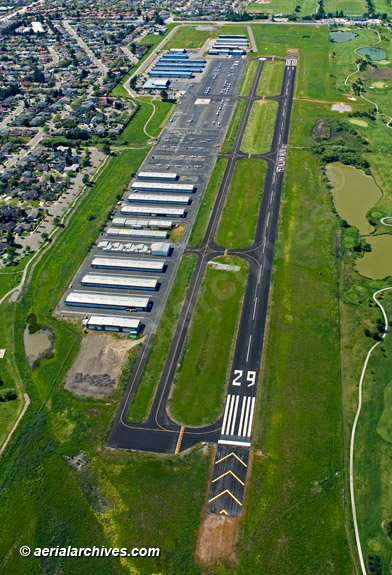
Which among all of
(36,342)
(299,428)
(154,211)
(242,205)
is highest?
(154,211)

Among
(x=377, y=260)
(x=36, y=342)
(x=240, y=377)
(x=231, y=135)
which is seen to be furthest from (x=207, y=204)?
(x=36, y=342)

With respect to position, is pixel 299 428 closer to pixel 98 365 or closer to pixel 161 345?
pixel 161 345

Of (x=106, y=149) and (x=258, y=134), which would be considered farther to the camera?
(x=258, y=134)

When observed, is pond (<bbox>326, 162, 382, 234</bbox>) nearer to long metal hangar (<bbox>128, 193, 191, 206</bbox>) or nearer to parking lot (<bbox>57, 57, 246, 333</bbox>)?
parking lot (<bbox>57, 57, 246, 333</bbox>)

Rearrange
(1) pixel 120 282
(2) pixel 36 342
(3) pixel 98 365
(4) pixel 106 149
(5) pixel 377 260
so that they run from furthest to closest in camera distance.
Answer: (4) pixel 106 149, (5) pixel 377 260, (1) pixel 120 282, (2) pixel 36 342, (3) pixel 98 365

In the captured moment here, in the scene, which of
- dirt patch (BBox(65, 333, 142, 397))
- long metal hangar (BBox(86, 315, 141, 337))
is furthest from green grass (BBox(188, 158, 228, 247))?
dirt patch (BBox(65, 333, 142, 397))

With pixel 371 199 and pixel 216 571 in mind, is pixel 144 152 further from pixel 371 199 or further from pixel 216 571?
pixel 216 571
